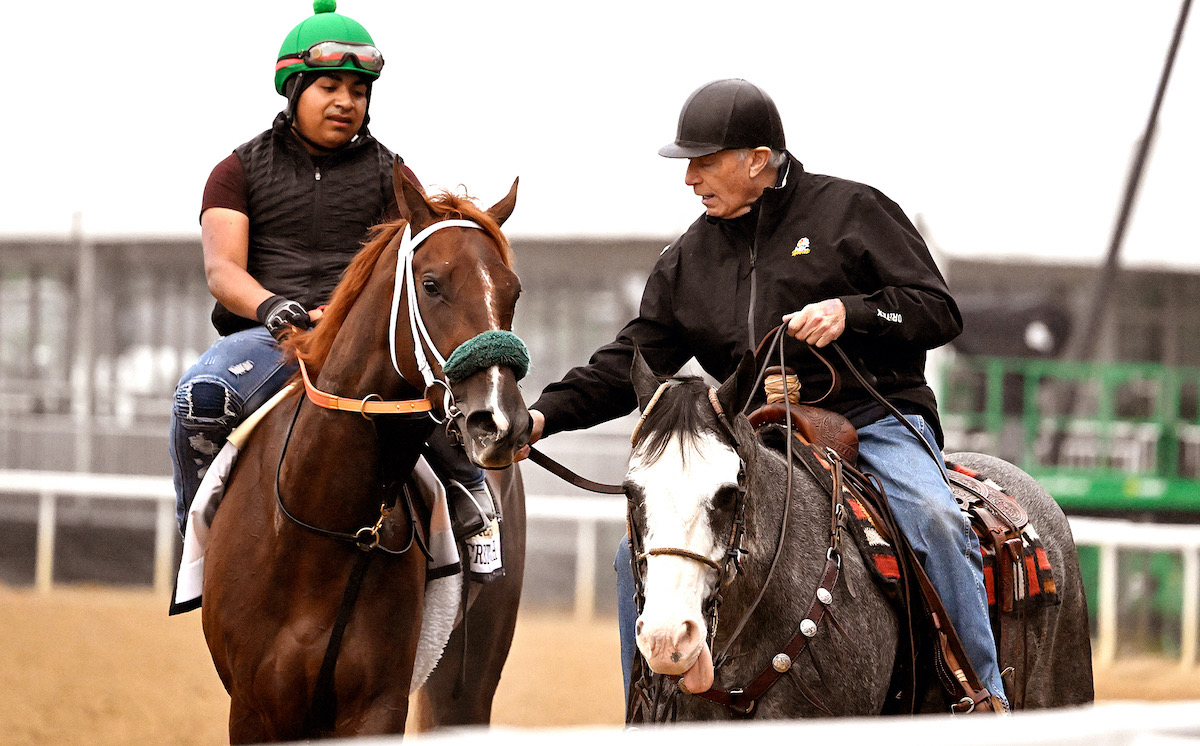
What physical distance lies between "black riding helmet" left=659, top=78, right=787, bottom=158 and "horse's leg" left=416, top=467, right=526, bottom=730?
6.35ft

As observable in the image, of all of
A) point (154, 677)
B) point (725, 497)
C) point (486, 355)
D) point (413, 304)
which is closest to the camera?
point (725, 497)

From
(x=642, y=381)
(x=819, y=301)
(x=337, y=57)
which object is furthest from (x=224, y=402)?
(x=819, y=301)

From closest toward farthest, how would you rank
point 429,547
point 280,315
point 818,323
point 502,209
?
1. point 818,323
2. point 502,209
3. point 280,315
4. point 429,547

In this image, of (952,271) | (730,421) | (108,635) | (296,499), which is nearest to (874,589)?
(730,421)

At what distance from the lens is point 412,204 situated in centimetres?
379

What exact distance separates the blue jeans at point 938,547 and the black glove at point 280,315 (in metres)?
1.31

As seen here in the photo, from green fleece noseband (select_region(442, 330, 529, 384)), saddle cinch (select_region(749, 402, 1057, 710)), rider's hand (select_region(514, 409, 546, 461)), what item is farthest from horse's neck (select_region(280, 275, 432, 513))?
saddle cinch (select_region(749, 402, 1057, 710))

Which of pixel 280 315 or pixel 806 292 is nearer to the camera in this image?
pixel 806 292

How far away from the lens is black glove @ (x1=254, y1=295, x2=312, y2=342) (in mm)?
4090

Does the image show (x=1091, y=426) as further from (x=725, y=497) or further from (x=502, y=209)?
(x=725, y=497)

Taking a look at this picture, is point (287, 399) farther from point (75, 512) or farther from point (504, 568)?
point (75, 512)

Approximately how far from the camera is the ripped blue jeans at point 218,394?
13.7 feet

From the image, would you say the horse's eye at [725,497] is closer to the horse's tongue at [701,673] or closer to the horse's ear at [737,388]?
the horse's ear at [737,388]

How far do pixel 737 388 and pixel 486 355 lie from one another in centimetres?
68
